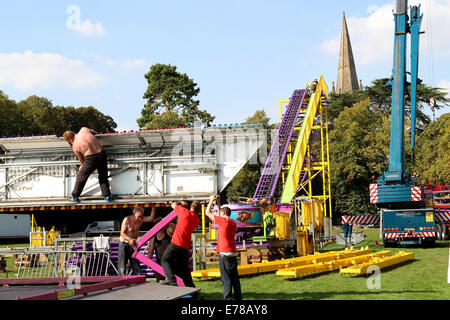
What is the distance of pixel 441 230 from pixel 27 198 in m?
21.2

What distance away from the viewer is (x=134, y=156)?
27000mm

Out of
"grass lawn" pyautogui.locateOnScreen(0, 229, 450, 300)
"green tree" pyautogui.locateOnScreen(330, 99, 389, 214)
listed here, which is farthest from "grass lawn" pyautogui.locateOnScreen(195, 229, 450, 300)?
"green tree" pyautogui.locateOnScreen(330, 99, 389, 214)

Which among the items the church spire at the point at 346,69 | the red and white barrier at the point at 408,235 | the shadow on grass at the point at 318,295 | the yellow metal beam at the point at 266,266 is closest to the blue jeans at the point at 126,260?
the shadow on grass at the point at 318,295

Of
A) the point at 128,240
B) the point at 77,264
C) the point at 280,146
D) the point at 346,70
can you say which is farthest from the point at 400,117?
the point at 346,70

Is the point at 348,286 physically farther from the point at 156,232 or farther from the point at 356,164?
the point at 356,164

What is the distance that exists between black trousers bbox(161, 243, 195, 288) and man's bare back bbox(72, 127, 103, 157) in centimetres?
1556

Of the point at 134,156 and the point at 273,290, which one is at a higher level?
the point at 134,156

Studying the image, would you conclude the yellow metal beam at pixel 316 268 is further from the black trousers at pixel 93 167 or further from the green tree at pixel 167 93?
the green tree at pixel 167 93

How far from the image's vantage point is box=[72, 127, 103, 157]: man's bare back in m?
23.4

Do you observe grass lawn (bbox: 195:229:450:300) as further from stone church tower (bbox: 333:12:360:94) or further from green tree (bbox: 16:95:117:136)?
stone church tower (bbox: 333:12:360:94)

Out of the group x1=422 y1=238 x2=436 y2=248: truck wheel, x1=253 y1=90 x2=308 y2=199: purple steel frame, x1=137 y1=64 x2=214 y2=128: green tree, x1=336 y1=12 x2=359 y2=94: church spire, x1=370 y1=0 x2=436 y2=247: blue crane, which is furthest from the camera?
x1=336 y1=12 x2=359 y2=94: church spire

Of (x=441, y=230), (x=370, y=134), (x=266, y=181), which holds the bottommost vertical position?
(x=441, y=230)

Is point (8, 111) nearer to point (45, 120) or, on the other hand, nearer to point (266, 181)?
point (45, 120)
